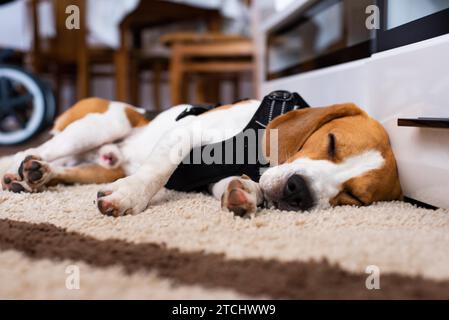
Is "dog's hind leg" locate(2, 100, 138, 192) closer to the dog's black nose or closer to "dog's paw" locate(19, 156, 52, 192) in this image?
"dog's paw" locate(19, 156, 52, 192)

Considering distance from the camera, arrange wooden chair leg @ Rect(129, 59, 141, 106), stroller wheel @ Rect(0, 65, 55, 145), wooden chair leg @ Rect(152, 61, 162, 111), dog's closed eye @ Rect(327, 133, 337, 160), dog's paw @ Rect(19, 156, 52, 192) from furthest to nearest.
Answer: wooden chair leg @ Rect(152, 61, 162, 111) < wooden chair leg @ Rect(129, 59, 141, 106) < stroller wheel @ Rect(0, 65, 55, 145) < dog's paw @ Rect(19, 156, 52, 192) < dog's closed eye @ Rect(327, 133, 337, 160)

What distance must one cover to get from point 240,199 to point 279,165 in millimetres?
196

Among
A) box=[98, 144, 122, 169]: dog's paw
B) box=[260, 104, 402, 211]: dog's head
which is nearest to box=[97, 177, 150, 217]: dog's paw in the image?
box=[260, 104, 402, 211]: dog's head

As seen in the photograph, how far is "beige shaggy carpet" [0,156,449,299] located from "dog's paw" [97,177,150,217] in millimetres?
27

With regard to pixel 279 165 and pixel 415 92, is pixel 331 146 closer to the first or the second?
pixel 279 165

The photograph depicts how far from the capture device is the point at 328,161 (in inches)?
54.5

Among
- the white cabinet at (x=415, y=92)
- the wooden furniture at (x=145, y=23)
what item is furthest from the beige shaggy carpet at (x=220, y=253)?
the wooden furniture at (x=145, y=23)

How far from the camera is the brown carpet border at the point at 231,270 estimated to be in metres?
0.82

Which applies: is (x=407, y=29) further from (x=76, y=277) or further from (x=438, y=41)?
(x=76, y=277)

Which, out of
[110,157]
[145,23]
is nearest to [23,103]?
[110,157]

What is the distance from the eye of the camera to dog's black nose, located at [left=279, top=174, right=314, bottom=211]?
4.31ft

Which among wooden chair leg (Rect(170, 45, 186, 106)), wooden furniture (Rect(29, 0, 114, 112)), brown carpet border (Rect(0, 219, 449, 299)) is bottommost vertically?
brown carpet border (Rect(0, 219, 449, 299))

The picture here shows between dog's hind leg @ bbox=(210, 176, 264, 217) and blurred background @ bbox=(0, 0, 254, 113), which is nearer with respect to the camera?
dog's hind leg @ bbox=(210, 176, 264, 217)
